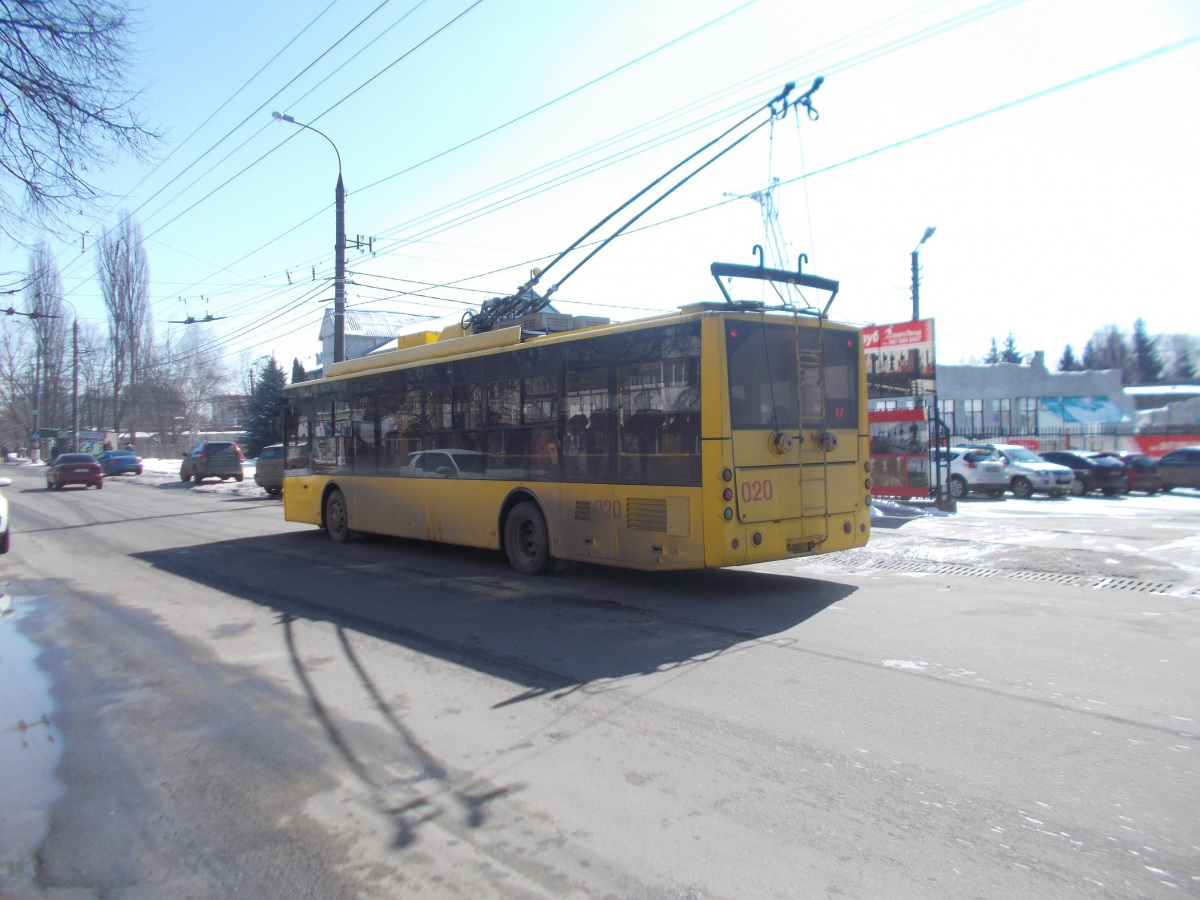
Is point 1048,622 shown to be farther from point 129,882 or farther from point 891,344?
point 891,344

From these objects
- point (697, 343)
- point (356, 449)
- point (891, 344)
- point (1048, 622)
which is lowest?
point (1048, 622)

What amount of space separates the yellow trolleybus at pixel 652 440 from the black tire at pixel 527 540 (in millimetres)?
21

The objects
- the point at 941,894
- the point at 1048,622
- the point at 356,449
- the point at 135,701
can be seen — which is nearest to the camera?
the point at 941,894

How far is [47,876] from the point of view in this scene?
11.5ft

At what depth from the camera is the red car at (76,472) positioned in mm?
34750

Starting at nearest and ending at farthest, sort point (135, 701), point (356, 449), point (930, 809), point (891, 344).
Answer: point (930, 809)
point (135, 701)
point (356, 449)
point (891, 344)

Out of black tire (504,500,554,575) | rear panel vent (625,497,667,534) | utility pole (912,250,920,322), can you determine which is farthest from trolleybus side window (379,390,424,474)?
utility pole (912,250,920,322)

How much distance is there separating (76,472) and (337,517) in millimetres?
26022

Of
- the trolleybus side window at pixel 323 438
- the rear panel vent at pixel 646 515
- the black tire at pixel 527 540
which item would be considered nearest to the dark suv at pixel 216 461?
the trolleybus side window at pixel 323 438

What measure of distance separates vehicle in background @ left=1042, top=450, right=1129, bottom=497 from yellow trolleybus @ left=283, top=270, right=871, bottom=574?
20.5 metres

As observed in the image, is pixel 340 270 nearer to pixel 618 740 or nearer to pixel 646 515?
pixel 646 515

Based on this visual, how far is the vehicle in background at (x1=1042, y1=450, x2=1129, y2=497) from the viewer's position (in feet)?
87.0

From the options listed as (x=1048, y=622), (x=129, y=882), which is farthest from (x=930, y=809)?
(x=1048, y=622)

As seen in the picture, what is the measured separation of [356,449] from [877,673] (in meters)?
10.6
